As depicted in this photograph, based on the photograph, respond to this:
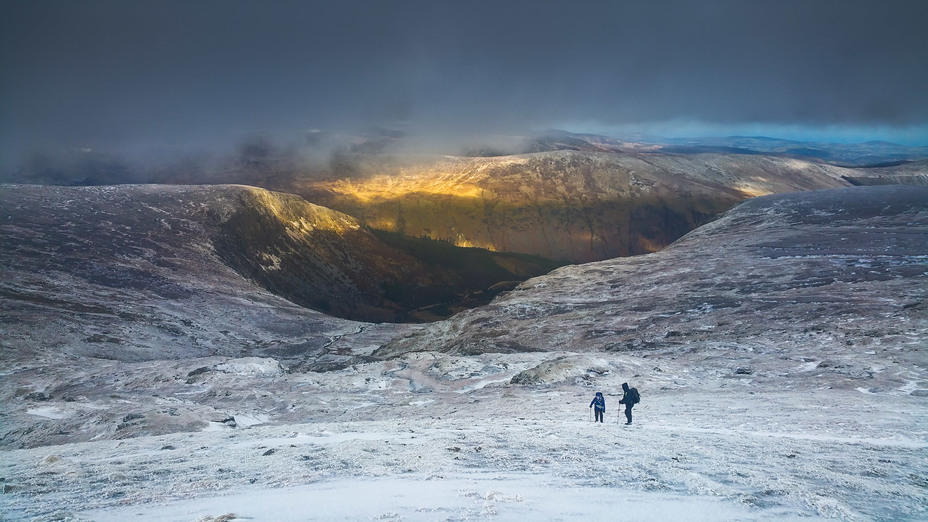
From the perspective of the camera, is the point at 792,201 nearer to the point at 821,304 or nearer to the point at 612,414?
the point at 821,304

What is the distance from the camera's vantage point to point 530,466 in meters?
10.8

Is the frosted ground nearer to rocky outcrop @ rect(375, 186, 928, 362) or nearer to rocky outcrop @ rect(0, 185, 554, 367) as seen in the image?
rocky outcrop @ rect(375, 186, 928, 362)

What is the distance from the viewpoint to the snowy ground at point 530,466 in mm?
8219

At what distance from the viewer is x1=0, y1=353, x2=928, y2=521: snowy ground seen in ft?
27.0

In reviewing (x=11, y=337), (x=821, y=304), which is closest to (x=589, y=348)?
(x=821, y=304)

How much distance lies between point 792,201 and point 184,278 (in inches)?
3088

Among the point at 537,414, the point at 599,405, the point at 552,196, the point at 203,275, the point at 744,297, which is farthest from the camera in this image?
the point at 552,196

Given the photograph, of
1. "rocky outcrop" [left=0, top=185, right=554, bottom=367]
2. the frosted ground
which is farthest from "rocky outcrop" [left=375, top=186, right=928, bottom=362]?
"rocky outcrop" [left=0, top=185, right=554, bottom=367]

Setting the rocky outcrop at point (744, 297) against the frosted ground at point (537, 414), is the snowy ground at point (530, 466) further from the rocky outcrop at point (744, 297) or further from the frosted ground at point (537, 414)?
the rocky outcrop at point (744, 297)

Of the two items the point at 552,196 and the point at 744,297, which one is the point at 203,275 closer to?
the point at 744,297

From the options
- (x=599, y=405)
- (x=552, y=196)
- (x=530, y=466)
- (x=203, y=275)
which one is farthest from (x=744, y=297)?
(x=552, y=196)

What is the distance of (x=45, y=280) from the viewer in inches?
1895

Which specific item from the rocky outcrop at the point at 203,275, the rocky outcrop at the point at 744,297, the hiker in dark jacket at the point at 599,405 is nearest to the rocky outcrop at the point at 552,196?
the rocky outcrop at the point at 203,275

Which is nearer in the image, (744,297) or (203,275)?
(744,297)
